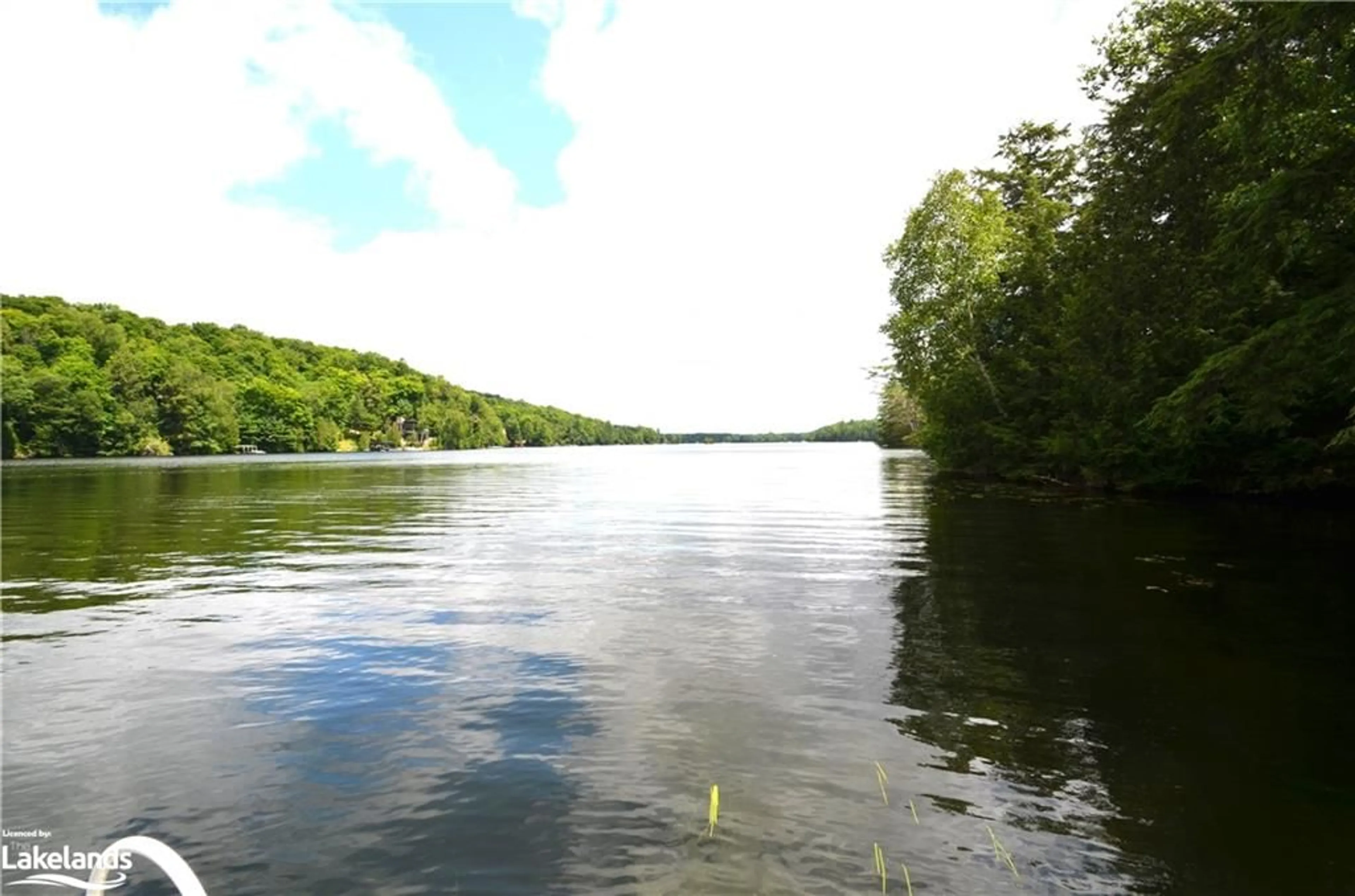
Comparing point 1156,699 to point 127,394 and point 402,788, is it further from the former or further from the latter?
point 127,394

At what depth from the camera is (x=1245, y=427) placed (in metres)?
→ 29.8

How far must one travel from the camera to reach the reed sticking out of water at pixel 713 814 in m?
6.51

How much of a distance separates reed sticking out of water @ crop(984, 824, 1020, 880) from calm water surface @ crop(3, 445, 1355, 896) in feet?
0.24

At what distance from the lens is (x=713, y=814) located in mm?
6668

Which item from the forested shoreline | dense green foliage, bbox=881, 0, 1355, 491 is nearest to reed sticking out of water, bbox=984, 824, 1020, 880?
dense green foliage, bbox=881, 0, 1355, 491

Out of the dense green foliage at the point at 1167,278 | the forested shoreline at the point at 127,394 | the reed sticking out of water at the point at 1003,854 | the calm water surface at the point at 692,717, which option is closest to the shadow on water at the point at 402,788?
the calm water surface at the point at 692,717

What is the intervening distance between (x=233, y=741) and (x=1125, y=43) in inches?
1519

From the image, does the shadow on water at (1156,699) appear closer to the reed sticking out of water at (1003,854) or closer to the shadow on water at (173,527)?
the reed sticking out of water at (1003,854)

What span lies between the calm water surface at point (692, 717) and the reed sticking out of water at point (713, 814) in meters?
0.09

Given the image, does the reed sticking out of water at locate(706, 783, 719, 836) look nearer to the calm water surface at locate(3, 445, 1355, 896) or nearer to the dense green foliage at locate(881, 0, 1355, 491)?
the calm water surface at locate(3, 445, 1355, 896)

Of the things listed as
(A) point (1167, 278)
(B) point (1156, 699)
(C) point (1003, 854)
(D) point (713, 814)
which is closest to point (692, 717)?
(D) point (713, 814)

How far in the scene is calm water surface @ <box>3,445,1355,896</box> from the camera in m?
6.19

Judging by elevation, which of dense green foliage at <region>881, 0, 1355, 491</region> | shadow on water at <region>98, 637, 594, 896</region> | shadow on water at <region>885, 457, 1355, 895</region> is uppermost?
dense green foliage at <region>881, 0, 1355, 491</region>

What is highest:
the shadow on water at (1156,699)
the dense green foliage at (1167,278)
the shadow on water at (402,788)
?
the dense green foliage at (1167,278)
